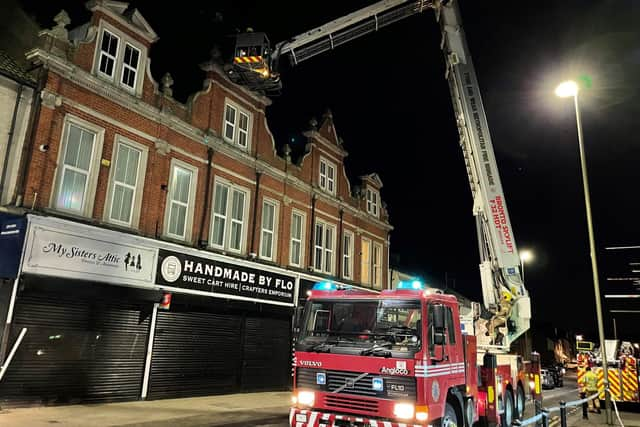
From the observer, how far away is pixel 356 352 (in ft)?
24.9

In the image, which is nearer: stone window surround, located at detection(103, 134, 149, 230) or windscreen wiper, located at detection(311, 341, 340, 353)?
windscreen wiper, located at detection(311, 341, 340, 353)

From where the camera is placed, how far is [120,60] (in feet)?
46.1

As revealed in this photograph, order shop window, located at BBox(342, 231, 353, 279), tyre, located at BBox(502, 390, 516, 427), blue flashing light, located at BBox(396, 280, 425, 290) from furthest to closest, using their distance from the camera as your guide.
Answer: shop window, located at BBox(342, 231, 353, 279)
tyre, located at BBox(502, 390, 516, 427)
blue flashing light, located at BBox(396, 280, 425, 290)

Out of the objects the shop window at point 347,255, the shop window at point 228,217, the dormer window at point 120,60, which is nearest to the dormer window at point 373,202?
the shop window at point 347,255

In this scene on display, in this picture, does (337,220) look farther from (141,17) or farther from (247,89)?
(141,17)

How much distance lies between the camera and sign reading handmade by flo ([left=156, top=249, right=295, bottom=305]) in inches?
561

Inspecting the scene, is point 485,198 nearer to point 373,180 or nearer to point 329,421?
point 329,421

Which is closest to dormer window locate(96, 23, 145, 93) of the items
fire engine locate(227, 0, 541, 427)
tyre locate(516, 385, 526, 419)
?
fire engine locate(227, 0, 541, 427)

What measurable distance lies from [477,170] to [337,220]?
10.7 m

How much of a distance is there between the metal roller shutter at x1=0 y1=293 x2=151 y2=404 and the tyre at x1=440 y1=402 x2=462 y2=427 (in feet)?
29.9

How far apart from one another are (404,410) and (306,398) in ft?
5.67

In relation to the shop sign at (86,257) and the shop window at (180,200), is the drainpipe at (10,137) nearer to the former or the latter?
the shop sign at (86,257)

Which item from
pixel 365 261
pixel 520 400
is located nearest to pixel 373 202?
pixel 365 261

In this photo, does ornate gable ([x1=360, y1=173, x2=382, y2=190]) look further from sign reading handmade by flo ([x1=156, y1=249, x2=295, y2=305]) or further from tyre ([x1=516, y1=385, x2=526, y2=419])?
tyre ([x1=516, y1=385, x2=526, y2=419])
